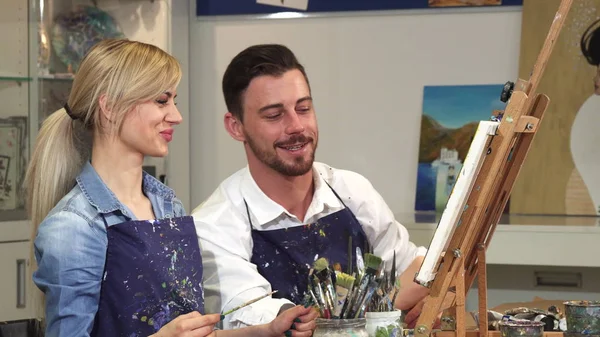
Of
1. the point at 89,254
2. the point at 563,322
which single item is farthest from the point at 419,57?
Answer: the point at 89,254

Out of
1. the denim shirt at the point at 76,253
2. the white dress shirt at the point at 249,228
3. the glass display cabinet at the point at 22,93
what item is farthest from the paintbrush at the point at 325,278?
the glass display cabinet at the point at 22,93

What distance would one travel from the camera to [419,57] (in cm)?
395

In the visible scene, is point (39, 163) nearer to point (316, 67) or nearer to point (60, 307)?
point (60, 307)

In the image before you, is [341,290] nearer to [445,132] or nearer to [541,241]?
[541,241]

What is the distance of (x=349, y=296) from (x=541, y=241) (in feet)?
6.32

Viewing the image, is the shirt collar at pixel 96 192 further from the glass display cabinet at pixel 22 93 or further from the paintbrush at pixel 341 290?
the glass display cabinet at pixel 22 93

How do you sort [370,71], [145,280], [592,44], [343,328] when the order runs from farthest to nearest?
[370,71], [592,44], [145,280], [343,328]

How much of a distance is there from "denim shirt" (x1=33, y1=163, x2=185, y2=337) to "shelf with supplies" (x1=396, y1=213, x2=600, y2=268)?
1.80 metres

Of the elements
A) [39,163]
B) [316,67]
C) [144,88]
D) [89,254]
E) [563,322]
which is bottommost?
[563,322]

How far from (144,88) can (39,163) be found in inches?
12.7

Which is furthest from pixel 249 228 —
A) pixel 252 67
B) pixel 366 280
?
pixel 366 280

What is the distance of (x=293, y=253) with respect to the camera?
2.44m

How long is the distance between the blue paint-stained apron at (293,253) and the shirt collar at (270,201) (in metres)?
0.03

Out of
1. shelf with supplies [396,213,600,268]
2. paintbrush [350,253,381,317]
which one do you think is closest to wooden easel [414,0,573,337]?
paintbrush [350,253,381,317]
